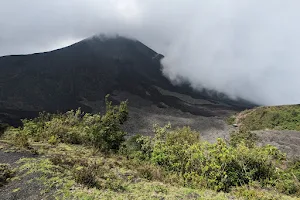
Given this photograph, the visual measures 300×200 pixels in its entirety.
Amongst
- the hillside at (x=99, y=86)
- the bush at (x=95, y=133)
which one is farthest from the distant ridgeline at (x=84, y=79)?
the bush at (x=95, y=133)

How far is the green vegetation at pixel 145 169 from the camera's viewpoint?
8695 mm

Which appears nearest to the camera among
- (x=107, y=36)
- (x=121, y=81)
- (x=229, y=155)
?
(x=229, y=155)

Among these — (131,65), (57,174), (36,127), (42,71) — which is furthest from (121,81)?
(57,174)

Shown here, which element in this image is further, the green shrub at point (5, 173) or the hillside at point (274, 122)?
the hillside at point (274, 122)

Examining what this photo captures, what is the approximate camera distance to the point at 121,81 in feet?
453

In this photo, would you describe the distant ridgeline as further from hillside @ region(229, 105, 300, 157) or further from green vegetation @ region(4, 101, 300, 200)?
green vegetation @ region(4, 101, 300, 200)

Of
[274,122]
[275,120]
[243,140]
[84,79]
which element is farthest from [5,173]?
[84,79]

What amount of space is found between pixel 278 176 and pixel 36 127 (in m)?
14.4

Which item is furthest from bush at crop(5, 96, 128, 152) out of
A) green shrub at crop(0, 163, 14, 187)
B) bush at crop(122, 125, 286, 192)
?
green shrub at crop(0, 163, 14, 187)

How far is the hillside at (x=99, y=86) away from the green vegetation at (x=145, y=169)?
63225mm

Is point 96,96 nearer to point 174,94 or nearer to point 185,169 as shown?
point 174,94

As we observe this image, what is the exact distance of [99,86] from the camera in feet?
430

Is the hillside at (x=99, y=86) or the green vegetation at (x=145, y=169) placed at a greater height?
the hillside at (x=99, y=86)

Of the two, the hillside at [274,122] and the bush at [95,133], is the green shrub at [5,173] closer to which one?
the bush at [95,133]
